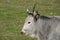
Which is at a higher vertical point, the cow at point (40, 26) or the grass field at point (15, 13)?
the cow at point (40, 26)

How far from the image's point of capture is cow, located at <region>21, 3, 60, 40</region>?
1088cm

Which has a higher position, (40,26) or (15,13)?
(40,26)

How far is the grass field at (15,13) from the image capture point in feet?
47.5

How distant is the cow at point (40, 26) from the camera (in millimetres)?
10875

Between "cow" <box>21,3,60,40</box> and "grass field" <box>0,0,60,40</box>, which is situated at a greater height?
"cow" <box>21,3,60,40</box>

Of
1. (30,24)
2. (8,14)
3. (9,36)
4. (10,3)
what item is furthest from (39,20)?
(10,3)

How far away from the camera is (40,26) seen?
11102mm

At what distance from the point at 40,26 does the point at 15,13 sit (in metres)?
8.31

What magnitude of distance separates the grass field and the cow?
2686 millimetres

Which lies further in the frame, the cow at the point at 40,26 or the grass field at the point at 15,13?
the grass field at the point at 15,13

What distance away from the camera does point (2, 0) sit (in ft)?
77.6

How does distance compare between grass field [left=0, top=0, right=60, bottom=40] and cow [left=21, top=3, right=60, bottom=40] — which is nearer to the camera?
cow [left=21, top=3, right=60, bottom=40]

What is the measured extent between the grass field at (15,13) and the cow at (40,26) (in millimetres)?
2686

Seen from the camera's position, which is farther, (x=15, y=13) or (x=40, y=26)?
(x=15, y=13)
